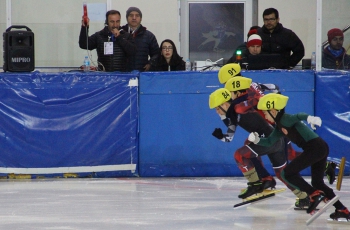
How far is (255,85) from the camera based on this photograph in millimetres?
7715

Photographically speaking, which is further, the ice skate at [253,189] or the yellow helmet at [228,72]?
the yellow helmet at [228,72]

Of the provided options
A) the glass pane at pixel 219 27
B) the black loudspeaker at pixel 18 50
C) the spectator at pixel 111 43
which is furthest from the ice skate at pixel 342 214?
the glass pane at pixel 219 27

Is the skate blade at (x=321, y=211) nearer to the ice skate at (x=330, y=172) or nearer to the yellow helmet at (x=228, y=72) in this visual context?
the ice skate at (x=330, y=172)

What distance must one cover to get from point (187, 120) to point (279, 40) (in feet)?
5.16

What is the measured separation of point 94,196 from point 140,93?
196cm

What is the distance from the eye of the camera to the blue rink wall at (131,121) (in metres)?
9.21

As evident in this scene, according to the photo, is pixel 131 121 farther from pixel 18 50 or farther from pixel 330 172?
pixel 330 172

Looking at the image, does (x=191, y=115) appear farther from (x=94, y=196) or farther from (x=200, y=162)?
(x=94, y=196)

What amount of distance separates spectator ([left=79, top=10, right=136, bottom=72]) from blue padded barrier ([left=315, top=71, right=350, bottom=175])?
2.44m

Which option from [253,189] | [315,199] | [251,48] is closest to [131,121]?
[251,48]

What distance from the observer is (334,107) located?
9.27 m

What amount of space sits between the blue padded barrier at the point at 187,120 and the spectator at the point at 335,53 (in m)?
0.30

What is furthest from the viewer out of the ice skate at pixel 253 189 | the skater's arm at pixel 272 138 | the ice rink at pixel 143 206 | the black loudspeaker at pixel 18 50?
the black loudspeaker at pixel 18 50

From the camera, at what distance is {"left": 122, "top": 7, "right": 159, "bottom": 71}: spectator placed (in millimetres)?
9484
